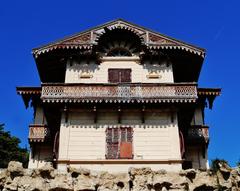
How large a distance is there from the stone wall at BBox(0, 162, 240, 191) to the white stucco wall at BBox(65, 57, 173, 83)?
10.6 m

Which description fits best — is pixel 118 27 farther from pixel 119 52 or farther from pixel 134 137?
pixel 134 137

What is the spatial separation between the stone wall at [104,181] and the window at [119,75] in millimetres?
10642

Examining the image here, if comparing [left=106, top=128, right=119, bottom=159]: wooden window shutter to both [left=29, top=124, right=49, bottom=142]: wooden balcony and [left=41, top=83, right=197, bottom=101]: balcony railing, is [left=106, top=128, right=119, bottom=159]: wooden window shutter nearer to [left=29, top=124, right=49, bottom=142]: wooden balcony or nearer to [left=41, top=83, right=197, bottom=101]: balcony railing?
[left=41, top=83, right=197, bottom=101]: balcony railing

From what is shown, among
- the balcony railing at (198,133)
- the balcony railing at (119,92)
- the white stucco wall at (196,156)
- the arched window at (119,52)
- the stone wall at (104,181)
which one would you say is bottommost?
the stone wall at (104,181)

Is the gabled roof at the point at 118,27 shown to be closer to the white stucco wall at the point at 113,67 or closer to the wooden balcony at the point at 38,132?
the white stucco wall at the point at 113,67

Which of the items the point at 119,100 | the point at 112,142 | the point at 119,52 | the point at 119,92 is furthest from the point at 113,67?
the point at 112,142

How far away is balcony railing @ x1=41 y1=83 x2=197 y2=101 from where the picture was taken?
28.2 metres

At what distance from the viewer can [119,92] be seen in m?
28.6

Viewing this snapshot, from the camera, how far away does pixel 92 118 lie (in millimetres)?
28656

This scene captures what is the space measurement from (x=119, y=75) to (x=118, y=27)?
12.3 ft

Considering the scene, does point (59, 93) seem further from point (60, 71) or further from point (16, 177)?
point (16, 177)

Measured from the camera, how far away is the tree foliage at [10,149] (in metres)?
45.8

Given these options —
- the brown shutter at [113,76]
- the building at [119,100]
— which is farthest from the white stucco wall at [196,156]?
the brown shutter at [113,76]

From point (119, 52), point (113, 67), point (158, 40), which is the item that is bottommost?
point (113, 67)
